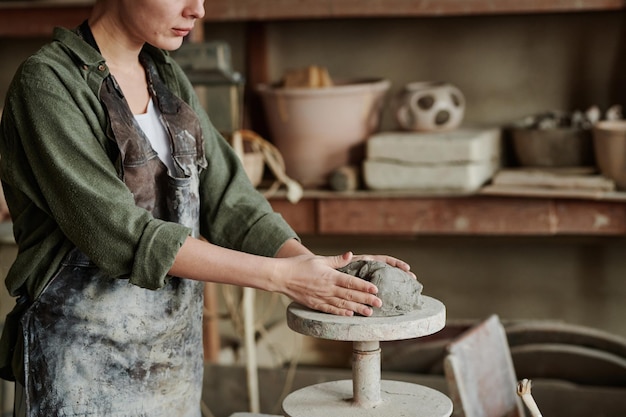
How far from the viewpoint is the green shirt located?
172cm

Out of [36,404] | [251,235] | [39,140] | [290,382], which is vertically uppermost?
[39,140]

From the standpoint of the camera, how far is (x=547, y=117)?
3541mm

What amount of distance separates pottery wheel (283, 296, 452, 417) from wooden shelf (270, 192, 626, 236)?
138 cm

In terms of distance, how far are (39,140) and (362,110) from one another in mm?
1899

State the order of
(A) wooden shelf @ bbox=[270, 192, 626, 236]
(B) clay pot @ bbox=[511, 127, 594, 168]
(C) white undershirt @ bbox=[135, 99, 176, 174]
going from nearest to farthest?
(C) white undershirt @ bbox=[135, 99, 176, 174], (A) wooden shelf @ bbox=[270, 192, 626, 236], (B) clay pot @ bbox=[511, 127, 594, 168]

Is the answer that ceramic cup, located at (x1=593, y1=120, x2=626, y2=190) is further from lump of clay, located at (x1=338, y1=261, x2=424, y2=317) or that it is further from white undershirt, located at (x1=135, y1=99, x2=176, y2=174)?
white undershirt, located at (x1=135, y1=99, x2=176, y2=174)

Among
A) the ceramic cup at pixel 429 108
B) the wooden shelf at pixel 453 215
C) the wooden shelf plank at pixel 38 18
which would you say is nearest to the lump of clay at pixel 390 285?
the wooden shelf at pixel 453 215

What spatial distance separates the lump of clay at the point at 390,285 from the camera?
1743 mm

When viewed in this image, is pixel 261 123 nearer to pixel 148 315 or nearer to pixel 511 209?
pixel 511 209

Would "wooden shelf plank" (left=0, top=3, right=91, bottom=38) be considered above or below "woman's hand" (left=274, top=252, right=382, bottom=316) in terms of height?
above

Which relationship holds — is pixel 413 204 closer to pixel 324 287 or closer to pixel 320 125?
pixel 320 125

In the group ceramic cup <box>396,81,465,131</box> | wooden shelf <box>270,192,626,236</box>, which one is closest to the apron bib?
wooden shelf <box>270,192,626,236</box>

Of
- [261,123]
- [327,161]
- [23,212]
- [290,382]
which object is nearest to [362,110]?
[327,161]

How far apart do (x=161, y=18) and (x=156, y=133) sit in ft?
0.83
